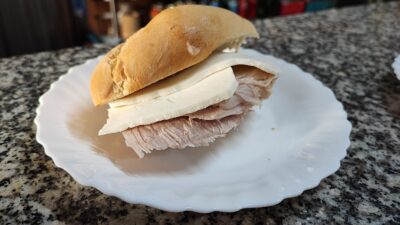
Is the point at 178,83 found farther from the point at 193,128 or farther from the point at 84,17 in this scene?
the point at 84,17

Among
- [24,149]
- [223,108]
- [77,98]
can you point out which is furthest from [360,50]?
[24,149]

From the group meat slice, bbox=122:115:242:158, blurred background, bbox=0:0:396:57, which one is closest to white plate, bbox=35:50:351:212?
meat slice, bbox=122:115:242:158

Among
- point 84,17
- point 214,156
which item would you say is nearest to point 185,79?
point 214,156

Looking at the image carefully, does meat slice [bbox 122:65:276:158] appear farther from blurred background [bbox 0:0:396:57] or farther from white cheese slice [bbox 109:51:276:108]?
blurred background [bbox 0:0:396:57]

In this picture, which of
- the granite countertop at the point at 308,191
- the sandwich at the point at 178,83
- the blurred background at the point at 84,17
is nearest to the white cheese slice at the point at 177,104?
the sandwich at the point at 178,83

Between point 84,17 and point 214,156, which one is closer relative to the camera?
point 214,156

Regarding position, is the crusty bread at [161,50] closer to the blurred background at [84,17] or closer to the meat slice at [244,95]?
the meat slice at [244,95]
